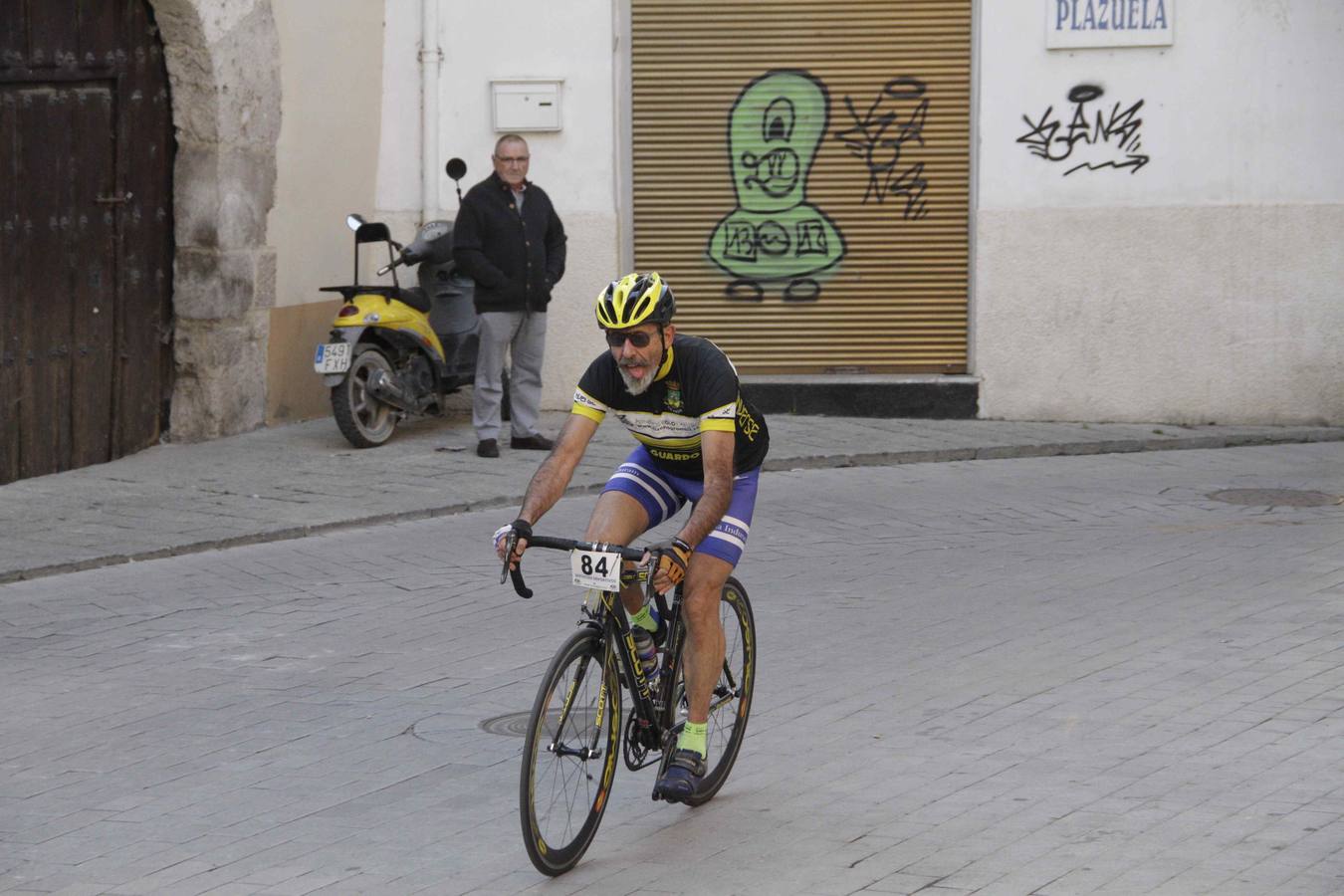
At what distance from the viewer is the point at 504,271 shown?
12719mm

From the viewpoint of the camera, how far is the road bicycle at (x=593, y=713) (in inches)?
209

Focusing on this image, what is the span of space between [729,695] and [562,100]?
9.13 meters

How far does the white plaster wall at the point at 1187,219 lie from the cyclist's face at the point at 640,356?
9.35 metres

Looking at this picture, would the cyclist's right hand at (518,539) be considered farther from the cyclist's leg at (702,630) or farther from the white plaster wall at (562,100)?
the white plaster wall at (562,100)

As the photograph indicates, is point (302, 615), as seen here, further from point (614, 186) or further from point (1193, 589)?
point (614, 186)

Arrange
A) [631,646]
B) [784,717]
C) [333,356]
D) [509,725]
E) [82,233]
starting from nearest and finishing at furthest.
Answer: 1. [631,646]
2. [509,725]
3. [784,717]
4. [82,233]
5. [333,356]

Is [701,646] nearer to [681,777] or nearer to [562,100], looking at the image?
[681,777]

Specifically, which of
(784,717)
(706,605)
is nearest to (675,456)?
(706,605)

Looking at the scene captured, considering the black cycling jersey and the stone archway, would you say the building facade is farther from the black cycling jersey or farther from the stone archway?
the black cycling jersey

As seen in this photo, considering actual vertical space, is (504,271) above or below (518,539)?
above

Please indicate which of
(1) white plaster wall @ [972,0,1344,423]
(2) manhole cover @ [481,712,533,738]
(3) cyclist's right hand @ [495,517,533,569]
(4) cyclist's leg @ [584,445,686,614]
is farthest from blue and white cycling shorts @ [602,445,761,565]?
(1) white plaster wall @ [972,0,1344,423]

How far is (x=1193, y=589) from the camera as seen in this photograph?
9.07 metres

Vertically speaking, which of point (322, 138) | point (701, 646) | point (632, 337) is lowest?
point (701, 646)

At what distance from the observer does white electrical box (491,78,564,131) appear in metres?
14.7
